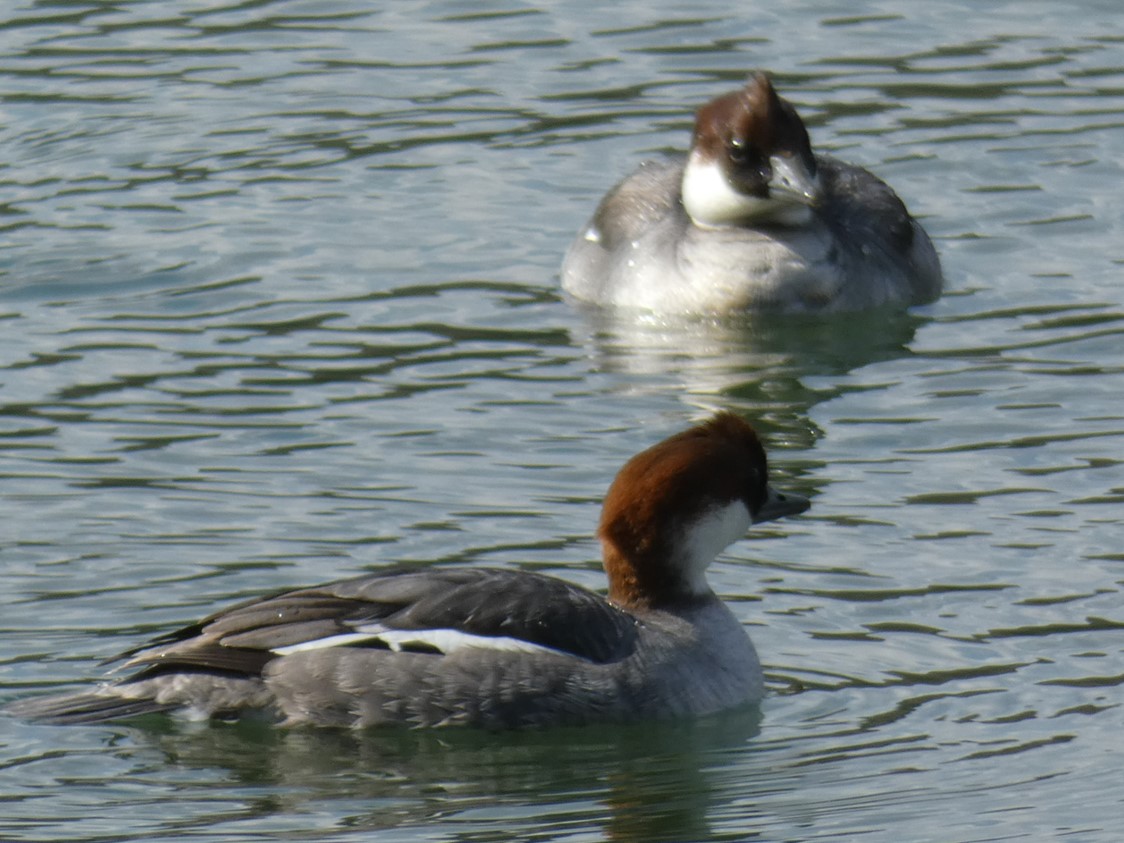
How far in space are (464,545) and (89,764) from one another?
2312mm

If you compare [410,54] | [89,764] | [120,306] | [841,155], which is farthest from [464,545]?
[410,54]

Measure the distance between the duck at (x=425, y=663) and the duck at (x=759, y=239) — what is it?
5.61 m

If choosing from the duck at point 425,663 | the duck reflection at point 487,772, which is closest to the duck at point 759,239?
the duck at point 425,663

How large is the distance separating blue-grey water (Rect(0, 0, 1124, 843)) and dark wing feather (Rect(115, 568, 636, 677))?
0.32m

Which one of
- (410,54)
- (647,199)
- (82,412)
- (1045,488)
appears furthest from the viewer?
(410,54)

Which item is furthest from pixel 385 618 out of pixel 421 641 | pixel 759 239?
pixel 759 239

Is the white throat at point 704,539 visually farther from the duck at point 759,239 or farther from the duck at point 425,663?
the duck at point 759,239

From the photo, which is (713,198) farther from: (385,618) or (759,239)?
(385,618)

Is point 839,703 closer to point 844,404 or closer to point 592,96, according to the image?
point 844,404

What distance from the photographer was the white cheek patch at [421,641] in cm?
1010

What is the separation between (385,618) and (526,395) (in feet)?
12.9

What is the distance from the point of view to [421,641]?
1012cm

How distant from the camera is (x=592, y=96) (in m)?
18.7

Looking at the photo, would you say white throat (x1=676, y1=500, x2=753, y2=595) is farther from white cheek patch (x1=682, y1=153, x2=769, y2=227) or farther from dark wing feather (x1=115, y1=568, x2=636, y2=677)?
white cheek patch (x1=682, y1=153, x2=769, y2=227)
